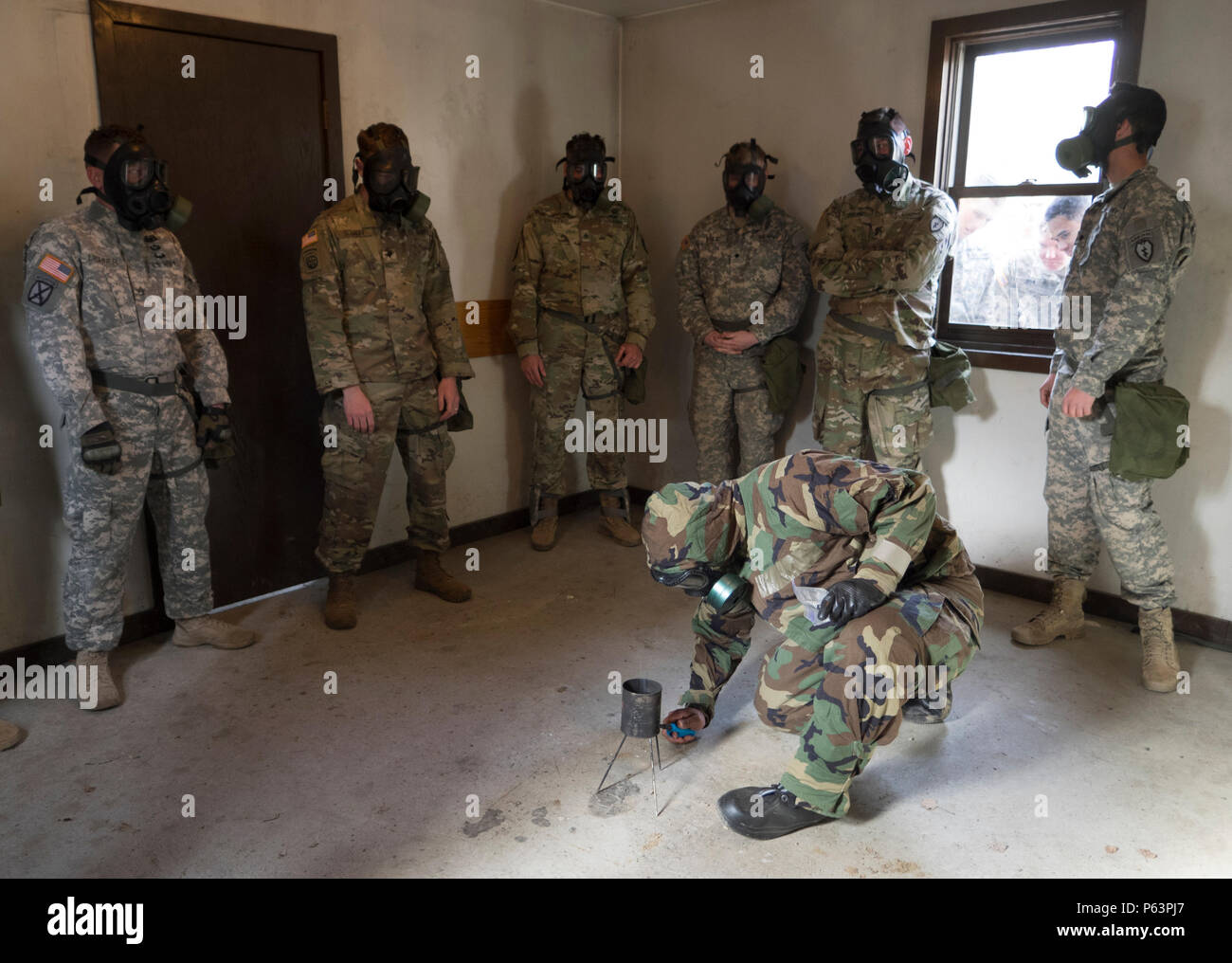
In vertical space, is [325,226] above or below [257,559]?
above

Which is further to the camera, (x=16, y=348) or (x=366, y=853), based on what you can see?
(x=16, y=348)

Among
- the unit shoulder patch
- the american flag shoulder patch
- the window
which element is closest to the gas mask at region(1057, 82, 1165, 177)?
the unit shoulder patch

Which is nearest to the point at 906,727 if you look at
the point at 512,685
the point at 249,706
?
the point at 512,685

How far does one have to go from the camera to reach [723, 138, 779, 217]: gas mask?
13.4 ft

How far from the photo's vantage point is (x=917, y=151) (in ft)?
13.0

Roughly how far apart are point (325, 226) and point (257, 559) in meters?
1.37

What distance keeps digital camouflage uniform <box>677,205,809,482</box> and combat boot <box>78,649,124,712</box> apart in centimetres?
262

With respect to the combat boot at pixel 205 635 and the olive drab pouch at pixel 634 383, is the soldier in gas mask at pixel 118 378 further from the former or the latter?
the olive drab pouch at pixel 634 383

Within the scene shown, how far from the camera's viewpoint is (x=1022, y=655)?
3.39 metres

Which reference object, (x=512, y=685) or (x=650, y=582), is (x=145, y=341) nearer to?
(x=512, y=685)

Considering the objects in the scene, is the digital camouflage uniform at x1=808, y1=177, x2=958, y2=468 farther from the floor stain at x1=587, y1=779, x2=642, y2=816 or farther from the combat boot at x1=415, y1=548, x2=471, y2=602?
the floor stain at x1=587, y1=779, x2=642, y2=816

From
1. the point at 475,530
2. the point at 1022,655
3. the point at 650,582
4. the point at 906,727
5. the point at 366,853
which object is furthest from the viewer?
the point at 475,530

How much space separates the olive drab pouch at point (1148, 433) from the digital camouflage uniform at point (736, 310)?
1.49 meters

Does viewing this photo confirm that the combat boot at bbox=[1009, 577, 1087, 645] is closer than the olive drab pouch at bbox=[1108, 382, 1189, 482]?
No
